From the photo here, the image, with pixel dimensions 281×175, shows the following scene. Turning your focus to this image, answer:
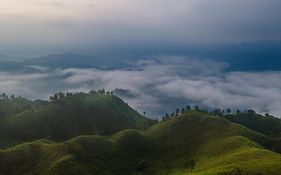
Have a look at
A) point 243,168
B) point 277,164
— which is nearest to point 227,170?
point 243,168

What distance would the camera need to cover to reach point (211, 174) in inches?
7456

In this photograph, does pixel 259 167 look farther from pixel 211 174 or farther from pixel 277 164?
pixel 211 174

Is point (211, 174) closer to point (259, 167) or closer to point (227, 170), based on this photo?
point (227, 170)

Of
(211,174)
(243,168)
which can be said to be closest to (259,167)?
(243,168)

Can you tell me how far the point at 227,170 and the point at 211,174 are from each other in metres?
7.19

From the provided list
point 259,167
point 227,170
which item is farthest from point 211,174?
point 259,167

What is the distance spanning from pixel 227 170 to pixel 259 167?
13.0m

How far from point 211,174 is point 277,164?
90.9 feet

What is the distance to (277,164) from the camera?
625 feet

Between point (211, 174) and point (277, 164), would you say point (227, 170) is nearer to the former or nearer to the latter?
point (211, 174)

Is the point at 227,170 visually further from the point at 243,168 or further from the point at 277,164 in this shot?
the point at 277,164

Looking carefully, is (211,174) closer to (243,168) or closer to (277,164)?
(243,168)

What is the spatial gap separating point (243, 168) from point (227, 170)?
6634 millimetres

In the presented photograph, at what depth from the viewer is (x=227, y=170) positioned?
627ft
